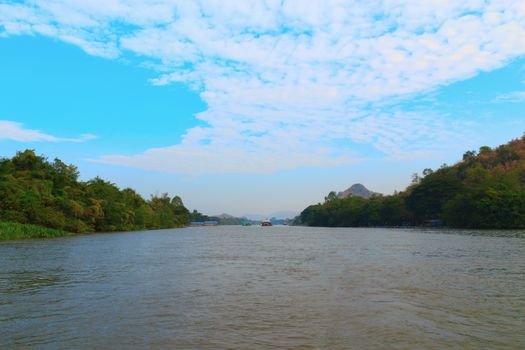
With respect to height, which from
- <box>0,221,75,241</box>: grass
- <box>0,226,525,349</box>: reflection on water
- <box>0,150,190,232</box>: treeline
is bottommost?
<box>0,226,525,349</box>: reflection on water

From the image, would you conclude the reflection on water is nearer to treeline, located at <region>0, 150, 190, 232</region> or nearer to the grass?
the grass

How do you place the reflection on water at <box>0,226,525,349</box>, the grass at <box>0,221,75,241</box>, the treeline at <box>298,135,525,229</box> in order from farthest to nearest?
the treeline at <box>298,135,525,229</box> → the grass at <box>0,221,75,241</box> → the reflection on water at <box>0,226,525,349</box>

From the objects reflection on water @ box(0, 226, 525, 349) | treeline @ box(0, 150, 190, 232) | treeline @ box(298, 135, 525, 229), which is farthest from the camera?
treeline @ box(298, 135, 525, 229)

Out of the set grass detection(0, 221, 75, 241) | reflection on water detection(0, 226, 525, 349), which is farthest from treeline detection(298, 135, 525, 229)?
grass detection(0, 221, 75, 241)

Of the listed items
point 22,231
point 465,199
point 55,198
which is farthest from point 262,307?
point 465,199

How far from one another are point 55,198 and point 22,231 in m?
14.4

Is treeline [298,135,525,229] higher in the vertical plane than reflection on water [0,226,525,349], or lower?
higher

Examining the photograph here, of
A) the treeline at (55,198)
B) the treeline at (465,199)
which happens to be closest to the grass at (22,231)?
the treeline at (55,198)

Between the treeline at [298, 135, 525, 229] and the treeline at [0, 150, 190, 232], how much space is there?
78.7m

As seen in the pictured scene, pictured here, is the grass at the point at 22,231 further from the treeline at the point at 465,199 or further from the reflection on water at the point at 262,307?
the treeline at the point at 465,199

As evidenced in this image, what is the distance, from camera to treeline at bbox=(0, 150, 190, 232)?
5388 cm

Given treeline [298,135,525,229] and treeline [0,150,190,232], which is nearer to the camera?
treeline [0,150,190,232]

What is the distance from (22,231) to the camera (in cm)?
4916

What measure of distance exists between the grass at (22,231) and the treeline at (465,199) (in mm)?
84368
